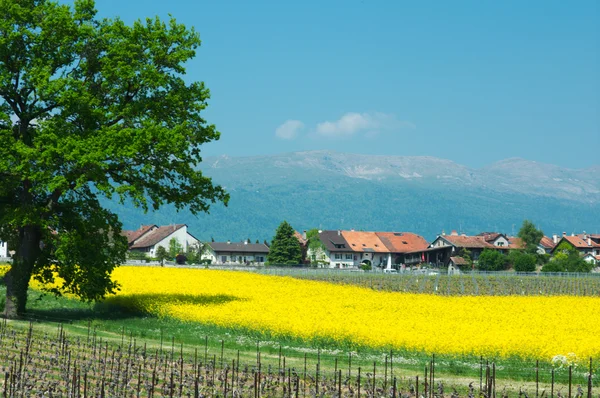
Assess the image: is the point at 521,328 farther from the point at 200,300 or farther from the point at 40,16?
the point at 40,16

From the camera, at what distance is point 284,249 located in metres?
152

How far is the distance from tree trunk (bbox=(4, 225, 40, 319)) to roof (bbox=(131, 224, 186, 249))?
14745cm

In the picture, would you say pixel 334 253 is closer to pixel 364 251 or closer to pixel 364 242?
pixel 364 251

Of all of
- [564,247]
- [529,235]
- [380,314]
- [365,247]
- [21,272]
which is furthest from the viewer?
[529,235]

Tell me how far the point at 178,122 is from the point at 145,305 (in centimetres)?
964

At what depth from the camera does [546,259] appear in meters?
145

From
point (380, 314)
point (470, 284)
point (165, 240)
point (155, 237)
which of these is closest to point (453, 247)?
point (165, 240)

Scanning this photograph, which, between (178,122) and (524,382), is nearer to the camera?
(524,382)

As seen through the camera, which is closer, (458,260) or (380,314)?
(380,314)

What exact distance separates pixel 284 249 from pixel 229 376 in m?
131

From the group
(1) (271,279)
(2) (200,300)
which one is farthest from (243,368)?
(1) (271,279)

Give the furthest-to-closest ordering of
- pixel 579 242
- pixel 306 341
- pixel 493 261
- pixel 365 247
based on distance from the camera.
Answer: pixel 365 247 → pixel 579 242 → pixel 493 261 → pixel 306 341

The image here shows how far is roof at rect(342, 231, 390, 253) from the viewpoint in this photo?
618 feet

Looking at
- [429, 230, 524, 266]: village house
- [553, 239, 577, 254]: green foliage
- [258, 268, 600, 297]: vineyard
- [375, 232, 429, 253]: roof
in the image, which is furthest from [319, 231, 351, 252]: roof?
[258, 268, 600, 297]: vineyard
